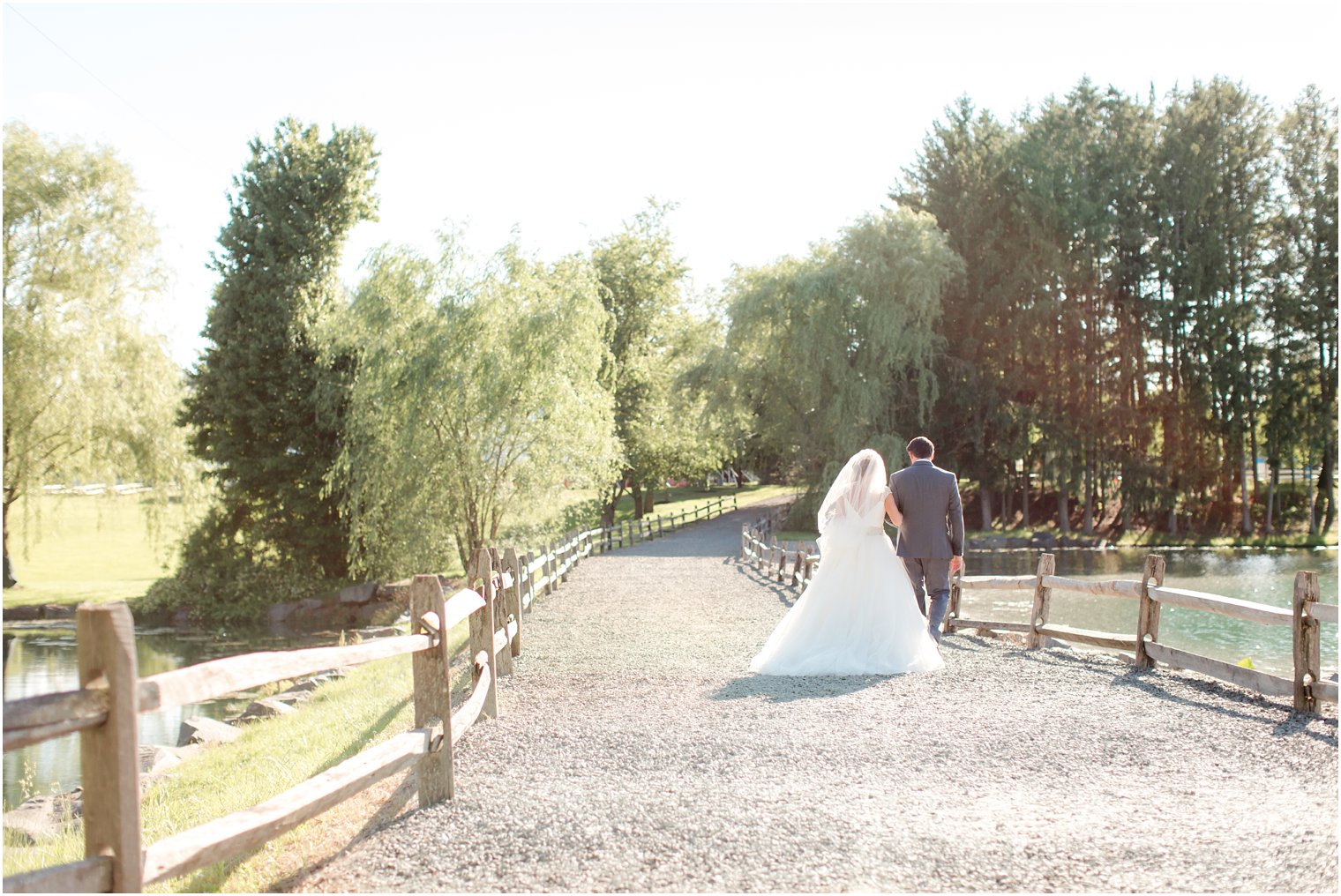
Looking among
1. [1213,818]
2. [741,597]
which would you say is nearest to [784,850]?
[1213,818]

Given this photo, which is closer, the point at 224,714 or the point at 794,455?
the point at 224,714

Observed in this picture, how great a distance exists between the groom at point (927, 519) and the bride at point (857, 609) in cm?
38

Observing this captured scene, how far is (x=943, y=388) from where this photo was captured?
40.2 meters

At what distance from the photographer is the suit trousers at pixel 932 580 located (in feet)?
35.0

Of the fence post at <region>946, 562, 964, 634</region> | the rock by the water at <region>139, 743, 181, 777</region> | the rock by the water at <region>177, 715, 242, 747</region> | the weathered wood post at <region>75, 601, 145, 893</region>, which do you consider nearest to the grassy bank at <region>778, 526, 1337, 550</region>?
the fence post at <region>946, 562, 964, 634</region>

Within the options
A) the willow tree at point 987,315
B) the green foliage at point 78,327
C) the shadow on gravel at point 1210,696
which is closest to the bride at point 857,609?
the shadow on gravel at point 1210,696

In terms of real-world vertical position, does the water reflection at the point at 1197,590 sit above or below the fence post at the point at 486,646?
below

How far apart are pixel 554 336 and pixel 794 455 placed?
50.6ft

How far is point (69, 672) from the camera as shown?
2027 cm

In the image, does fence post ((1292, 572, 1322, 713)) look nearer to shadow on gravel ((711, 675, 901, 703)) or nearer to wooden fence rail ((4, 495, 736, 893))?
shadow on gravel ((711, 675, 901, 703))

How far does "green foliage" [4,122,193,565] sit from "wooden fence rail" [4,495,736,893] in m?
20.6

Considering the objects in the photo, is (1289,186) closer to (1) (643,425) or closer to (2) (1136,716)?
(1) (643,425)

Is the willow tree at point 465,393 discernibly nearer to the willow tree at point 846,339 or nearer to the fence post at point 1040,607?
the willow tree at point 846,339

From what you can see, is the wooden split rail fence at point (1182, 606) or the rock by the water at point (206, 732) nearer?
the wooden split rail fence at point (1182, 606)
